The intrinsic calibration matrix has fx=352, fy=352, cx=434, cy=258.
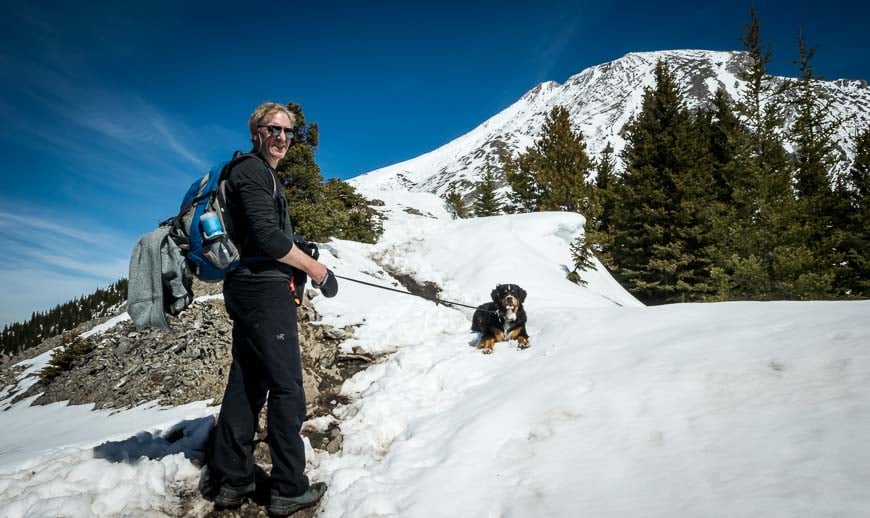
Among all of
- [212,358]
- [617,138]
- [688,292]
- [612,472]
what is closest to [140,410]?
[212,358]

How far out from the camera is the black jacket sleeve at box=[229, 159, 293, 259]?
2.38 m

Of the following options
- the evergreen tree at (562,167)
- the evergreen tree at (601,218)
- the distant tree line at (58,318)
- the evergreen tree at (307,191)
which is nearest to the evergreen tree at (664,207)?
the evergreen tree at (601,218)

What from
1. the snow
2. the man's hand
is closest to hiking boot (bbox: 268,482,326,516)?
the snow

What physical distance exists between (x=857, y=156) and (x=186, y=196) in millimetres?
24718

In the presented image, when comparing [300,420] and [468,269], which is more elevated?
[468,269]

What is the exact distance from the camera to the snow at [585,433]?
198 cm

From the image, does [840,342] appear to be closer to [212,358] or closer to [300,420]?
[300,420]

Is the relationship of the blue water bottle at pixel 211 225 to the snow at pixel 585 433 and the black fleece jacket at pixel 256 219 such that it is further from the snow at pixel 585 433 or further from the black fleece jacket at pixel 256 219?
the snow at pixel 585 433

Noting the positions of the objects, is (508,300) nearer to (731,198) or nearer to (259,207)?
(259,207)

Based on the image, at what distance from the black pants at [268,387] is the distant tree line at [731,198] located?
12.8 metres

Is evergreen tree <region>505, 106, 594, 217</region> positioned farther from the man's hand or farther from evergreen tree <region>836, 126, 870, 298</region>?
the man's hand

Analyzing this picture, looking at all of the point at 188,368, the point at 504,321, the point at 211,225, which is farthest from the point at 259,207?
the point at 188,368

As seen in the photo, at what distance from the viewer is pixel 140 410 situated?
528 cm

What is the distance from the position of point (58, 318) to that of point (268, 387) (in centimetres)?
8966
